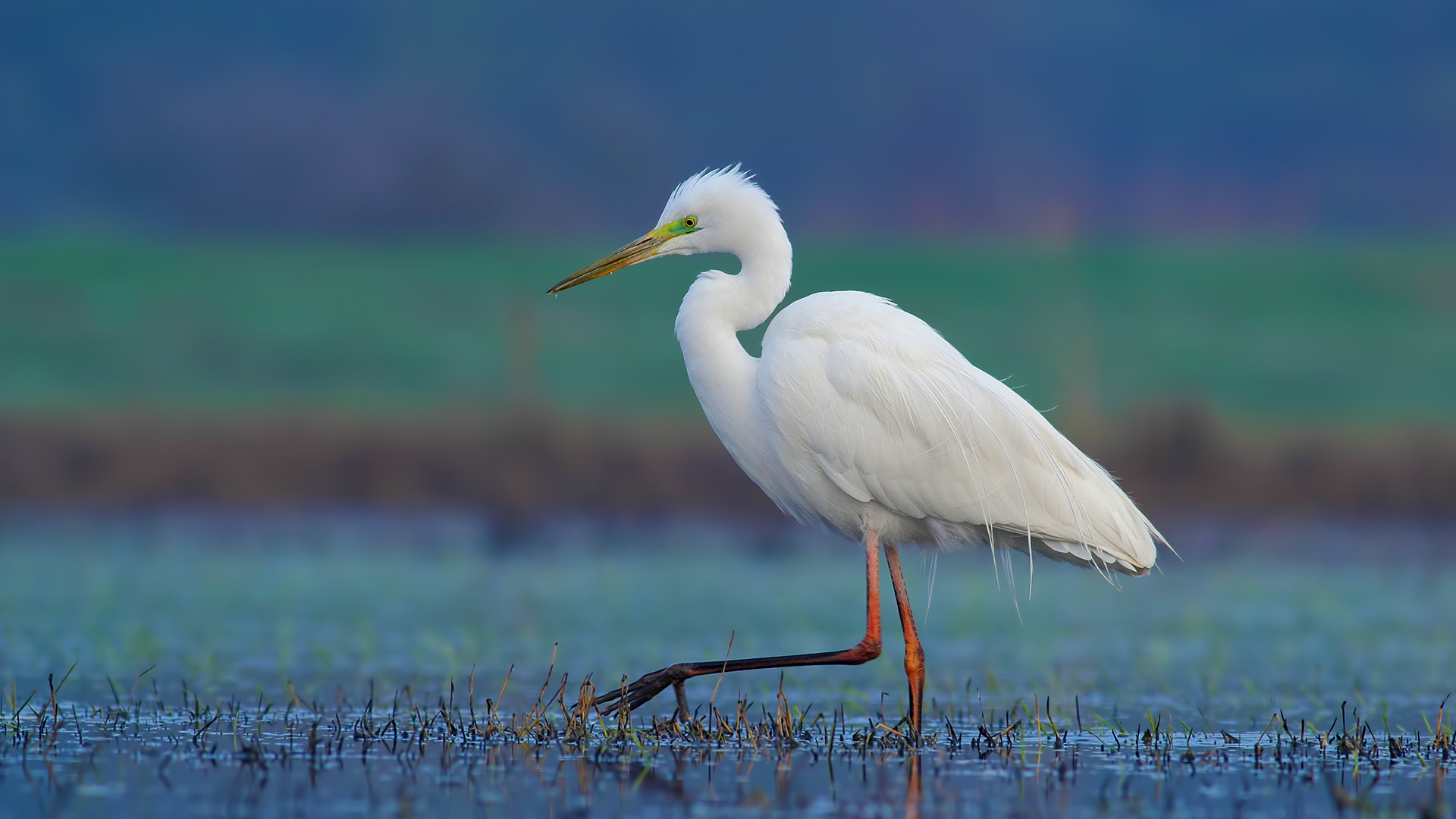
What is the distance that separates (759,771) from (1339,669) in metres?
5.63

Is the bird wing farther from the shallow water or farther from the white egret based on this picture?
the shallow water

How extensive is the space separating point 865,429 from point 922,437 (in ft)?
0.88

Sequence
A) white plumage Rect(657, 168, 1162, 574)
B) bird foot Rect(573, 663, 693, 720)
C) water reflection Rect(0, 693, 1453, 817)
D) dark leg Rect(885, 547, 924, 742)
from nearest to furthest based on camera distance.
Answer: water reflection Rect(0, 693, 1453, 817), bird foot Rect(573, 663, 693, 720), dark leg Rect(885, 547, 924, 742), white plumage Rect(657, 168, 1162, 574)

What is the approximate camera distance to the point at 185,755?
605cm

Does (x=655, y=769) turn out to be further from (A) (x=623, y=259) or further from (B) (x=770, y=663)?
(A) (x=623, y=259)

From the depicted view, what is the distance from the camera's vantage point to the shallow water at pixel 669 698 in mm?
5570

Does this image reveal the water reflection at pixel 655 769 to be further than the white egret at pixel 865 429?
No

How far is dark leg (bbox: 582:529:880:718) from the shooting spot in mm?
6914

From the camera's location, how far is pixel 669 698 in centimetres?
871

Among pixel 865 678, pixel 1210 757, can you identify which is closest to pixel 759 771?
pixel 1210 757

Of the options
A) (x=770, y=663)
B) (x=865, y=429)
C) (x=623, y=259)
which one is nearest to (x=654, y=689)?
(x=770, y=663)

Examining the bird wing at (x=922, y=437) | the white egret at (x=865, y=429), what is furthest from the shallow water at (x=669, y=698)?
the bird wing at (x=922, y=437)

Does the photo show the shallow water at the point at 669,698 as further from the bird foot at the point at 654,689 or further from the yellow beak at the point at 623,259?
the yellow beak at the point at 623,259

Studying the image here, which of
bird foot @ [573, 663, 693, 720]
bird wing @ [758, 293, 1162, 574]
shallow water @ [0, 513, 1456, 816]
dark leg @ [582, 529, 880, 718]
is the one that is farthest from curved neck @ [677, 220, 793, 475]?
shallow water @ [0, 513, 1456, 816]
